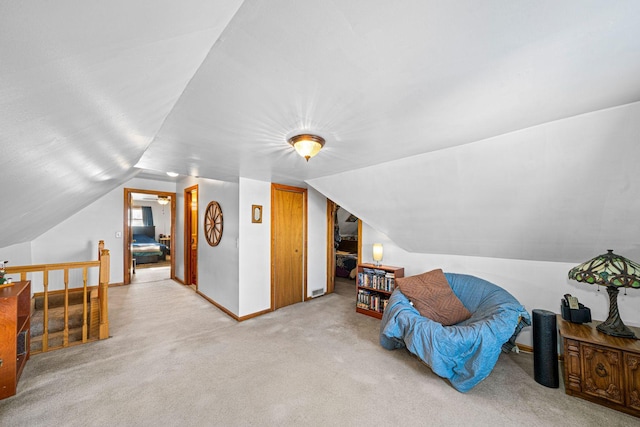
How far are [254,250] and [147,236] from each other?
26.5ft

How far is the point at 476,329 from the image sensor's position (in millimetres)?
2088

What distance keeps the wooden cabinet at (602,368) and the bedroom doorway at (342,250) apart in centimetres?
264

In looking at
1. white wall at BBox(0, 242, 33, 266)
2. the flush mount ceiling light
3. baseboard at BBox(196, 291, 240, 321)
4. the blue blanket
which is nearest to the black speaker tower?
the blue blanket

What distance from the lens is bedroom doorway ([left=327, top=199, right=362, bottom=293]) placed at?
5.04 meters

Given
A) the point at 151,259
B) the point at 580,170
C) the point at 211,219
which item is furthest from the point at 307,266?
the point at 151,259

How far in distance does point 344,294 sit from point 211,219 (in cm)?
291

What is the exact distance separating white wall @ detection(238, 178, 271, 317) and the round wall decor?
2.21 feet

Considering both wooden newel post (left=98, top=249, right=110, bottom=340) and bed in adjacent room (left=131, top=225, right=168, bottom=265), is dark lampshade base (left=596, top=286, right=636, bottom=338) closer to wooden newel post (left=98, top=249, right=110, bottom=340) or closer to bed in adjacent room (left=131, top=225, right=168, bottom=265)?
wooden newel post (left=98, top=249, right=110, bottom=340)

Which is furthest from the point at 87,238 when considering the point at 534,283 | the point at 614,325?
the point at 614,325

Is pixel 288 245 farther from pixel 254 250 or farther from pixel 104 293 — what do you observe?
pixel 104 293

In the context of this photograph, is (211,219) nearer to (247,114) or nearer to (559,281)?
(247,114)

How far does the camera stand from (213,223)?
4.41 m

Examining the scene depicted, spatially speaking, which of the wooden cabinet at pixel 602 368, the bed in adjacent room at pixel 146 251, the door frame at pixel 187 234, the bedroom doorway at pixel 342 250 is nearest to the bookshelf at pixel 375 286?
the bedroom doorway at pixel 342 250

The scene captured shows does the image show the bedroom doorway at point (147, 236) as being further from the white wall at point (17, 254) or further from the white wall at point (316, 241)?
the white wall at point (316, 241)
